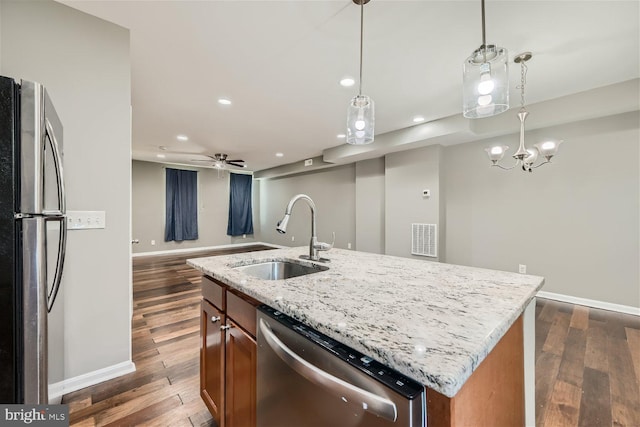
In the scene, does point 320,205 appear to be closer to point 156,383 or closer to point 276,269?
point 276,269

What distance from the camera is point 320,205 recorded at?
6.84 m

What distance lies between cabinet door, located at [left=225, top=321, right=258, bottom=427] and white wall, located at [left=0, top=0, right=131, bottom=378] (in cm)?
119

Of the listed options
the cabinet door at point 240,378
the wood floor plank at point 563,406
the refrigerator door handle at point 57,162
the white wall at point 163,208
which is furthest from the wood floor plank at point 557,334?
the white wall at point 163,208

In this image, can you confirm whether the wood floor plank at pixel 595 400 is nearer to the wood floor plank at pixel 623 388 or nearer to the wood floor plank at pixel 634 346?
the wood floor plank at pixel 623 388

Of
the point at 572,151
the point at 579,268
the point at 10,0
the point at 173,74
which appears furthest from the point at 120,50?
the point at 579,268

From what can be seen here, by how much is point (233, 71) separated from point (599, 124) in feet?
13.9

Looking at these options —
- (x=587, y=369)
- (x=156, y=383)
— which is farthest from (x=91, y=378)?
(x=587, y=369)

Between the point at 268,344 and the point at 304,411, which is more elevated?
the point at 268,344

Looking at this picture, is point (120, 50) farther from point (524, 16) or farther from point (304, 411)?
point (524, 16)

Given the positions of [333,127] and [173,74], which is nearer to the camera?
[173,74]

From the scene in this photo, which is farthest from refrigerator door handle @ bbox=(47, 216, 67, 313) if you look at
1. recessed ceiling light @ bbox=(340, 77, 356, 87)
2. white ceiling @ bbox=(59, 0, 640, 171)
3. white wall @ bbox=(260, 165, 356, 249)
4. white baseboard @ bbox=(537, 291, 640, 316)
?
white wall @ bbox=(260, 165, 356, 249)

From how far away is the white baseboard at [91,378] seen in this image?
5.17ft

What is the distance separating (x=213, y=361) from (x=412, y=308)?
1.10 m

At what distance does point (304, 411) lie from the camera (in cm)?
74
